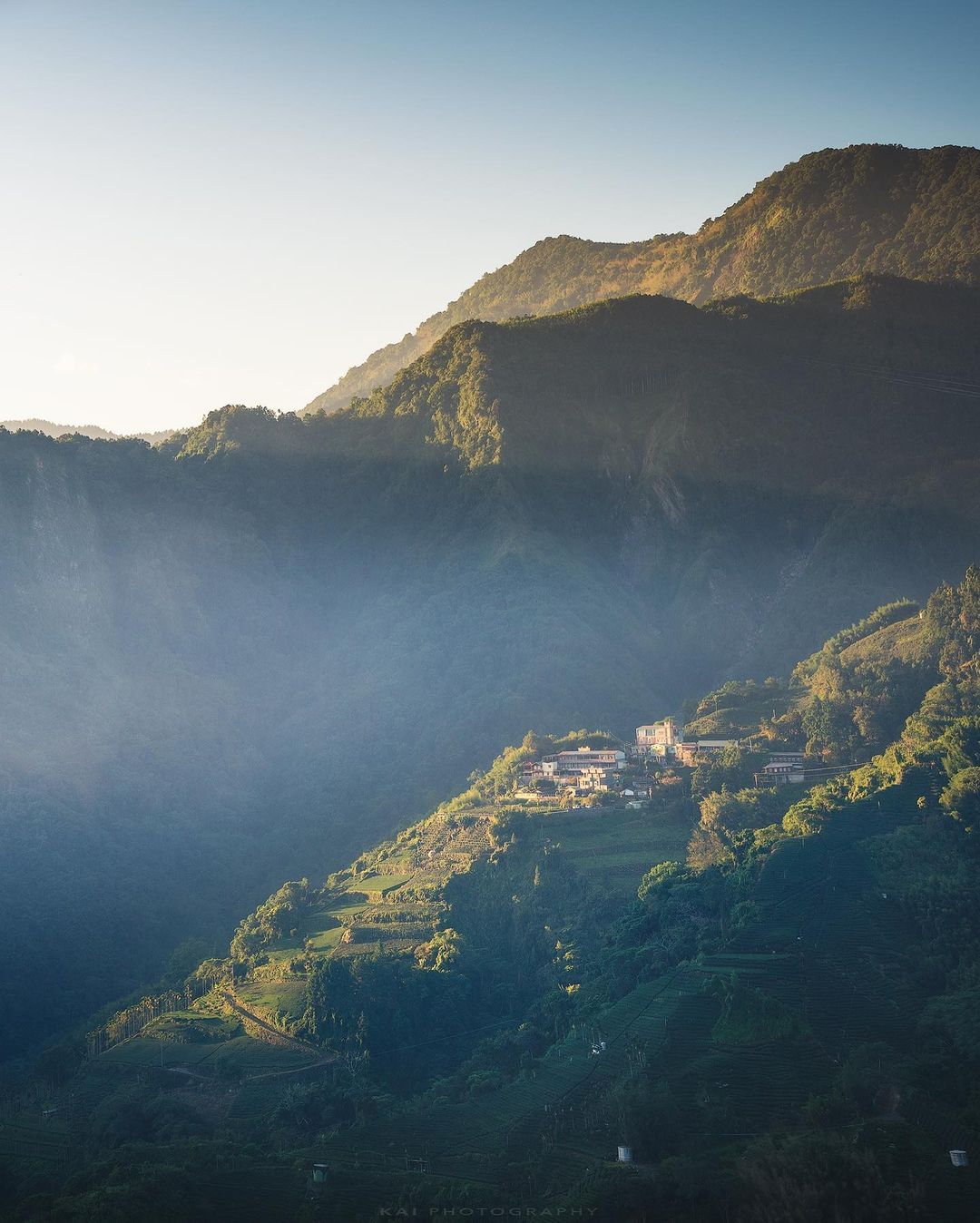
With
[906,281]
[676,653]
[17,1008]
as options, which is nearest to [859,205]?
[906,281]

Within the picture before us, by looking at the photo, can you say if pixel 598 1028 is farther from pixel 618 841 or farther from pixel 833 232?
pixel 833 232

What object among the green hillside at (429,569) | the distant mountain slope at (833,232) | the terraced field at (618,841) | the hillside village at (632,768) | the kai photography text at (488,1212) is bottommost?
the kai photography text at (488,1212)

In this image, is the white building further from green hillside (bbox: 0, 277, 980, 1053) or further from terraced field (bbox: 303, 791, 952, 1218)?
terraced field (bbox: 303, 791, 952, 1218)

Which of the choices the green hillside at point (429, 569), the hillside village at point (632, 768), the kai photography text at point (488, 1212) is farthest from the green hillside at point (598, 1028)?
the green hillside at point (429, 569)

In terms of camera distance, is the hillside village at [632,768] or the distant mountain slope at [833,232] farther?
the distant mountain slope at [833,232]

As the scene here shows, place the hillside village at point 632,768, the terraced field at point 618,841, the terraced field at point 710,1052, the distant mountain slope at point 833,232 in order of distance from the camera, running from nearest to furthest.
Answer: the terraced field at point 710,1052
the terraced field at point 618,841
the hillside village at point 632,768
the distant mountain slope at point 833,232

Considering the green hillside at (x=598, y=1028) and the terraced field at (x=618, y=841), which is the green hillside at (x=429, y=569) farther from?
the green hillside at (x=598, y=1028)

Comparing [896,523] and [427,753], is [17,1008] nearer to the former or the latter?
[427,753]

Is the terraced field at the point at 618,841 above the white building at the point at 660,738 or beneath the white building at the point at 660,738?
beneath
